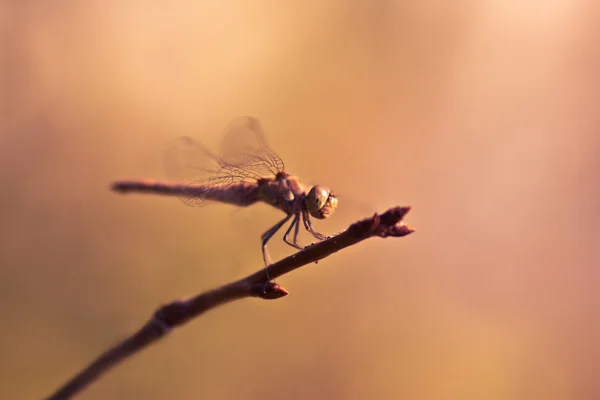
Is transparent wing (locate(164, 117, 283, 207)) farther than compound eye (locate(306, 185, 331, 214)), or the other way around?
transparent wing (locate(164, 117, 283, 207))

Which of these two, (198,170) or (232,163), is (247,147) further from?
(198,170)

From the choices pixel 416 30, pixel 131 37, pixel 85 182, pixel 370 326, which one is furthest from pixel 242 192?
pixel 416 30

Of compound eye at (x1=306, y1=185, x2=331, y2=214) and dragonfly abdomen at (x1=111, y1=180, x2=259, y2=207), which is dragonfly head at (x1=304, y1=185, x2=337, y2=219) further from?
dragonfly abdomen at (x1=111, y1=180, x2=259, y2=207)

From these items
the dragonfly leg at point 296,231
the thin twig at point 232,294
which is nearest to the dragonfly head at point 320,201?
the dragonfly leg at point 296,231

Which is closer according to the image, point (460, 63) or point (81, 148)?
point (81, 148)

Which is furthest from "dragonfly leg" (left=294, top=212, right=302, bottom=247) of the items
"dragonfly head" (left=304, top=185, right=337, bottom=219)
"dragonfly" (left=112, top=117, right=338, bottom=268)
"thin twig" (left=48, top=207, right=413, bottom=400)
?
"thin twig" (left=48, top=207, right=413, bottom=400)

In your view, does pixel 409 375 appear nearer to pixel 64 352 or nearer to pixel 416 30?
pixel 64 352

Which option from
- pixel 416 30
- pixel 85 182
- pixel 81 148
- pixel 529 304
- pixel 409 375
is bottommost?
pixel 409 375
